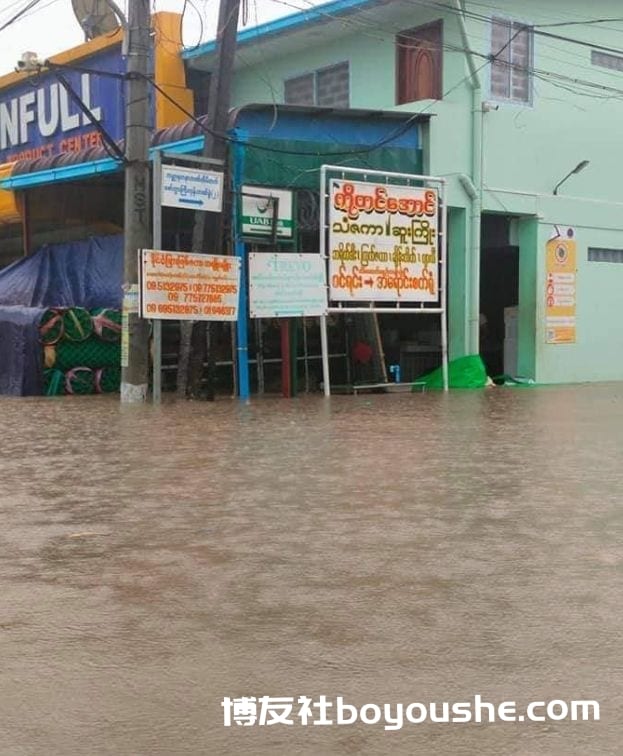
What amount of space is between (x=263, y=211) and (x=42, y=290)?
16.8 feet

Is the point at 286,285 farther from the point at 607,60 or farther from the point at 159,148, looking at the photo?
the point at 607,60

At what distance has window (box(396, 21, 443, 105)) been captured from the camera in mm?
18609

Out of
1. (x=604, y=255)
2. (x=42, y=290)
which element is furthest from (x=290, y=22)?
(x=604, y=255)

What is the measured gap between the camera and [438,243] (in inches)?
673

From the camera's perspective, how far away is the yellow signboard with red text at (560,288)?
19984mm

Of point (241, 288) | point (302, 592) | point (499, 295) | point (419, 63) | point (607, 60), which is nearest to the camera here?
point (302, 592)

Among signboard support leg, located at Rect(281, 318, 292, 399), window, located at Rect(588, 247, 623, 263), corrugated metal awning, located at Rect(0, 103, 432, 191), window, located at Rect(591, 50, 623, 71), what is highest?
window, located at Rect(591, 50, 623, 71)

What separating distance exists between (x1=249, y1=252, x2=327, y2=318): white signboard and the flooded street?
5897mm

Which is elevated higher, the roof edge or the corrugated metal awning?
the roof edge

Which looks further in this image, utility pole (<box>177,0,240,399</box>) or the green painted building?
the green painted building

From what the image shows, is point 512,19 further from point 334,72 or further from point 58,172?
point 58,172

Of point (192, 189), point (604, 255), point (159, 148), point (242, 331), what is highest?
point (159, 148)

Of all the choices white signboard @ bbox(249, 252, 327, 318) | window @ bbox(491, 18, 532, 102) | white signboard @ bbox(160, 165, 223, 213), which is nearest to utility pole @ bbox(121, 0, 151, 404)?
white signboard @ bbox(160, 165, 223, 213)

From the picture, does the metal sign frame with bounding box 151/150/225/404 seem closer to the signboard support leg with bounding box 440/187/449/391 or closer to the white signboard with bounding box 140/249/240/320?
the white signboard with bounding box 140/249/240/320
